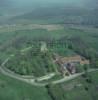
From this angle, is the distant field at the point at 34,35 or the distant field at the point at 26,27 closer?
the distant field at the point at 34,35

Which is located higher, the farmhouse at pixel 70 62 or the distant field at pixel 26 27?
the farmhouse at pixel 70 62

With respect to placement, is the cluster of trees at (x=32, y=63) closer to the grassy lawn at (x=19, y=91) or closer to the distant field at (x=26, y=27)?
the grassy lawn at (x=19, y=91)

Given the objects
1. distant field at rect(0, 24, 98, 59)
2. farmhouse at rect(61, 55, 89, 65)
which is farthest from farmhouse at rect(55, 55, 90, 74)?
distant field at rect(0, 24, 98, 59)

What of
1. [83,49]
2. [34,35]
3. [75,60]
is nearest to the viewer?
[75,60]

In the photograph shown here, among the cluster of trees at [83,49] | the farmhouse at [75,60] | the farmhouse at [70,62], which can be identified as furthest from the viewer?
the cluster of trees at [83,49]

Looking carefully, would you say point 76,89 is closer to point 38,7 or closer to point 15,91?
point 15,91

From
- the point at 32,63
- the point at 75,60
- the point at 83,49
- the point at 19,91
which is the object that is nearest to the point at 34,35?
the point at 83,49

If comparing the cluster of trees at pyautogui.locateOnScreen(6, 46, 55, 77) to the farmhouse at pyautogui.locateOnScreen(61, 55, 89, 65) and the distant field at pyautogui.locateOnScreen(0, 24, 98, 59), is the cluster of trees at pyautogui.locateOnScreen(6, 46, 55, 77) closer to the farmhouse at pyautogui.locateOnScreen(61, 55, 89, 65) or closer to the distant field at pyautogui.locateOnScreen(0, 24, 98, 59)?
the farmhouse at pyautogui.locateOnScreen(61, 55, 89, 65)

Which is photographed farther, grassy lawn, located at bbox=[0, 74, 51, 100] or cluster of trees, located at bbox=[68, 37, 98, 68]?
cluster of trees, located at bbox=[68, 37, 98, 68]

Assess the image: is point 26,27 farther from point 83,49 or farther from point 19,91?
point 19,91

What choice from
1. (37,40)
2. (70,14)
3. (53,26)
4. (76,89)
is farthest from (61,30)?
(76,89)

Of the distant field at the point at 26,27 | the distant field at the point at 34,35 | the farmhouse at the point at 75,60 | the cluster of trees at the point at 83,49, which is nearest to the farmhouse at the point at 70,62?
the farmhouse at the point at 75,60
